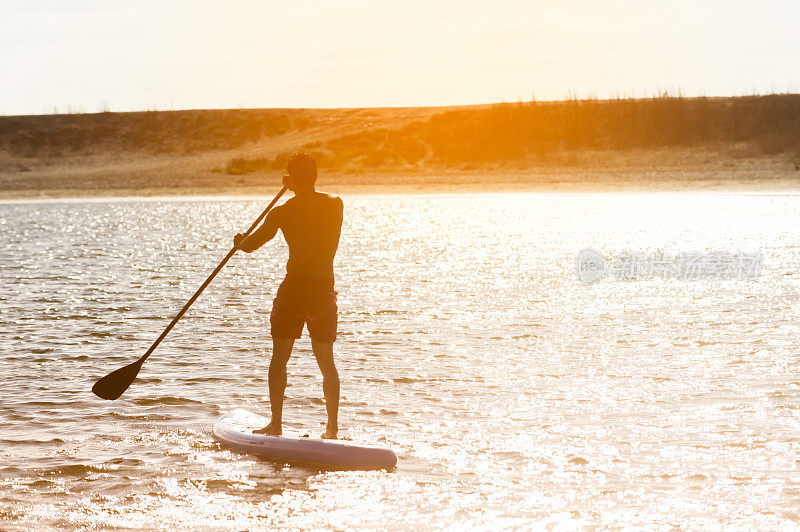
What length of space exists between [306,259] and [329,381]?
2.75 feet

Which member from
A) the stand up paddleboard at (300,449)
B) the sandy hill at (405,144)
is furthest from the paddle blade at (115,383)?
the sandy hill at (405,144)

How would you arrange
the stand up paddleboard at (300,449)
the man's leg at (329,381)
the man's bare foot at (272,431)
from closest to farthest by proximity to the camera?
1. the stand up paddleboard at (300,449)
2. the man's leg at (329,381)
3. the man's bare foot at (272,431)

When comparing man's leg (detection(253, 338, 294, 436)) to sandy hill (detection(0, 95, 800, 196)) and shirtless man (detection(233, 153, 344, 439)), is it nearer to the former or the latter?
shirtless man (detection(233, 153, 344, 439))

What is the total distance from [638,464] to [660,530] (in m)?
1.23

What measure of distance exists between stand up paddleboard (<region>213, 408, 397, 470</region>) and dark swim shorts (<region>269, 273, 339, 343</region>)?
697mm

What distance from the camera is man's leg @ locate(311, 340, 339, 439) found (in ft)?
24.8

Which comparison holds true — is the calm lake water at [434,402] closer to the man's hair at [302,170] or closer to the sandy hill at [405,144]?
the man's hair at [302,170]

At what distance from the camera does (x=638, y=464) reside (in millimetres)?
6938

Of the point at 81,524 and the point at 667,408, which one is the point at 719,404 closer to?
the point at 667,408

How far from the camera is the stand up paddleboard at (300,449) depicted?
7027 mm

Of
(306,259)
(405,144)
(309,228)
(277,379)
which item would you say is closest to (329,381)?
(277,379)

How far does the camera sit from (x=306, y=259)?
7.54m

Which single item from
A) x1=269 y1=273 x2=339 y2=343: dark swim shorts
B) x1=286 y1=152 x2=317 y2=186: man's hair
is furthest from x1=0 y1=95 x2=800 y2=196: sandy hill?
x1=269 y1=273 x2=339 y2=343: dark swim shorts

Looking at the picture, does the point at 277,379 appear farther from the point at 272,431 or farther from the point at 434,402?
the point at 434,402
